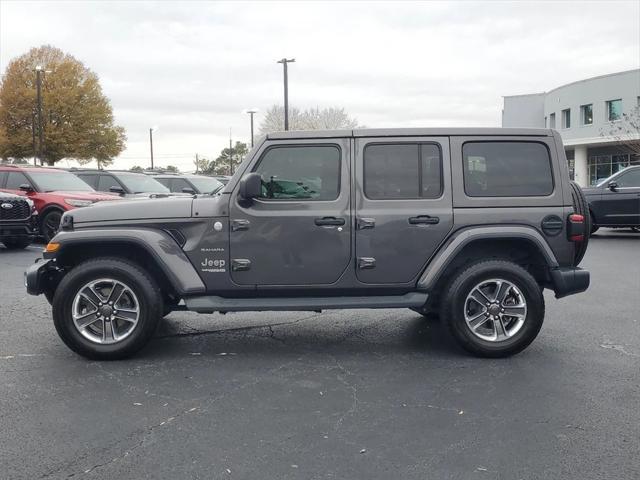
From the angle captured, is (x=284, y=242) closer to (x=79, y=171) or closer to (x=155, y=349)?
(x=155, y=349)

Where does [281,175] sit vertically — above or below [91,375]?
above

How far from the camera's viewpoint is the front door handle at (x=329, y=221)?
5375 mm

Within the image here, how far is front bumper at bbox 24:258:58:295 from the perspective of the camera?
5.43 m

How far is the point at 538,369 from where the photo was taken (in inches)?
201

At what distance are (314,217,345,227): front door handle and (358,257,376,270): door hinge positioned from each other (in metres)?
0.33

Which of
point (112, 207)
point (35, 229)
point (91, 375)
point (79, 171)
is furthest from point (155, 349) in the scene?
point (79, 171)

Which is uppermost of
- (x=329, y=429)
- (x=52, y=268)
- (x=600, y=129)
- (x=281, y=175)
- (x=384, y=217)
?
(x=600, y=129)

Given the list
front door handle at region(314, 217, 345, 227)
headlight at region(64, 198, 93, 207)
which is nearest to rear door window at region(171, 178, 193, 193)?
headlight at region(64, 198, 93, 207)

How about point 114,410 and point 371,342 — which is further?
point 371,342

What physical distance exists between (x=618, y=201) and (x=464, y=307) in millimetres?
11489

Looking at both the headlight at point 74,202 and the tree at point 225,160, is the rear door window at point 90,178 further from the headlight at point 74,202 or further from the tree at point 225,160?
the tree at point 225,160

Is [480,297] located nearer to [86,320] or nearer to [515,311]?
[515,311]

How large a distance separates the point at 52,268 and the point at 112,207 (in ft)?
2.52

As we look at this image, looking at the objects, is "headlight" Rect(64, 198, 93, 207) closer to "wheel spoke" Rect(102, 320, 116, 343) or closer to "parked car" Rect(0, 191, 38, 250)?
"parked car" Rect(0, 191, 38, 250)
